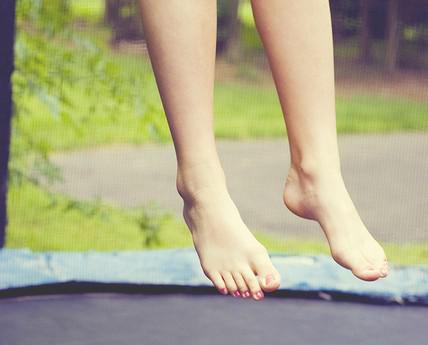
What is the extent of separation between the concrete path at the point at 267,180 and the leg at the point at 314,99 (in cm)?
170

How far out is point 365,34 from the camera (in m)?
3.60

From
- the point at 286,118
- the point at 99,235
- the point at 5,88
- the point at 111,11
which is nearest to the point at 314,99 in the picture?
the point at 286,118

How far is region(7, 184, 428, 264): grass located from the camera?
276 centimetres

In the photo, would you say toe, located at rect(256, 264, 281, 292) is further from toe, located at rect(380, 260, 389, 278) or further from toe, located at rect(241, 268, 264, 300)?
toe, located at rect(380, 260, 389, 278)

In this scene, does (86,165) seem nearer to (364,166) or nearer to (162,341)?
(364,166)

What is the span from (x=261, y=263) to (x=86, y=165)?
7.55 ft

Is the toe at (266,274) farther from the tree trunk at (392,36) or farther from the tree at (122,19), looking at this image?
the tree trunk at (392,36)

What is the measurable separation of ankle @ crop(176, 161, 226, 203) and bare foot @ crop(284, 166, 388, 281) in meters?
0.12

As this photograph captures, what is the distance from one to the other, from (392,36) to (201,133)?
268cm

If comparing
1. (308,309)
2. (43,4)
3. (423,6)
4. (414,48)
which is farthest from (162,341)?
(414,48)

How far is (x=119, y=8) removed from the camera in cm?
269

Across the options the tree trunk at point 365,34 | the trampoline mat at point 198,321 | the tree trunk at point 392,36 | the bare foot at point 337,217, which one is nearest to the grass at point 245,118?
the tree trunk at point 392,36

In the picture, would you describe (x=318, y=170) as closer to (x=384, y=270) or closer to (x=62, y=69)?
(x=384, y=270)

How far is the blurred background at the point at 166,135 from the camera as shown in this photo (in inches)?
85.7
